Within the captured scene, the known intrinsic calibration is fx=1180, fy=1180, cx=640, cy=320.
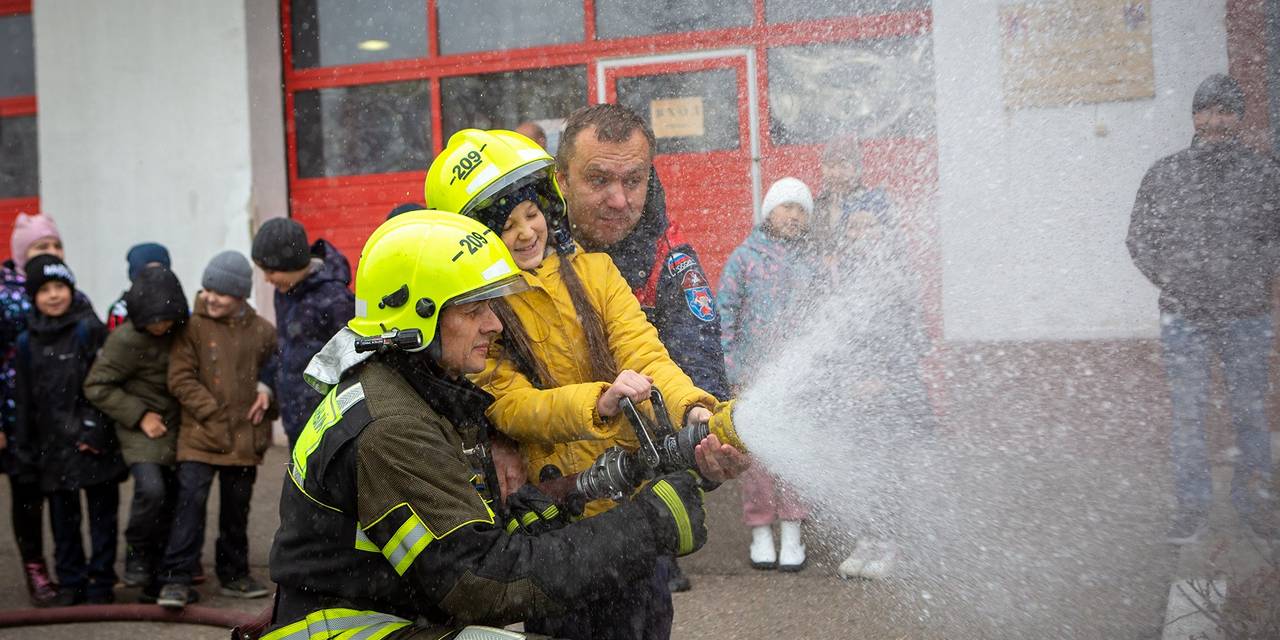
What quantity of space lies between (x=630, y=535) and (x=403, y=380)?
23.4 inches

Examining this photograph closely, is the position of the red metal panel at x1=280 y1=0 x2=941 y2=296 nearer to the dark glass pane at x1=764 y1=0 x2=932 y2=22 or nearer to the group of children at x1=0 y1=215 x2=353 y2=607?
the dark glass pane at x1=764 y1=0 x2=932 y2=22

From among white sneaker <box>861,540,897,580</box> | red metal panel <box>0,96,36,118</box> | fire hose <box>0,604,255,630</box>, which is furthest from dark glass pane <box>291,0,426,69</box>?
white sneaker <box>861,540,897,580</box>

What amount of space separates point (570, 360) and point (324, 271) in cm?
327

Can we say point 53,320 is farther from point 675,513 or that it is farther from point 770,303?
point 675,513

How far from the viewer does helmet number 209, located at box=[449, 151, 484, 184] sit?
9.39ft

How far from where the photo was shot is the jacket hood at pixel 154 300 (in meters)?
5.67

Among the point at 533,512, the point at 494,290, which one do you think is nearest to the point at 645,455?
the point at 533,512

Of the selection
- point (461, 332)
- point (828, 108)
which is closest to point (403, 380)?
point (461, 332)

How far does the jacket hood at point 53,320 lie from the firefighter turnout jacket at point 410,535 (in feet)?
12.8

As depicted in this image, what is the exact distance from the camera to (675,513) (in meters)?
2.59

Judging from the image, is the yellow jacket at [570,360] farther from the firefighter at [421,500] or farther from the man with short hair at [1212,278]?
the man with short hair at [1212,278]

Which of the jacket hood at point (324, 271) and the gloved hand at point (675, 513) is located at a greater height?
the jacket hood at point (324, 271)

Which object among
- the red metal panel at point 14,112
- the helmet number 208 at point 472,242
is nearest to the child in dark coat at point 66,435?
the helmet number 208 at point 472,242

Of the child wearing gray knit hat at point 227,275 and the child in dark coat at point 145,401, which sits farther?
the child wearing gray knit hat at point 227,275
